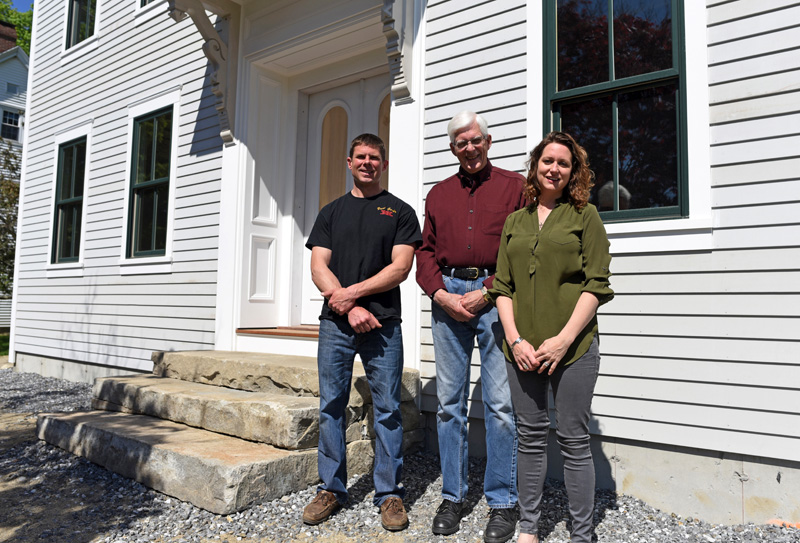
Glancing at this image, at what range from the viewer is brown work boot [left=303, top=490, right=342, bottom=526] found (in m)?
2.86

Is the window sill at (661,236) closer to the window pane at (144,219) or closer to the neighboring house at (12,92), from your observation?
the window pane at (144,219)

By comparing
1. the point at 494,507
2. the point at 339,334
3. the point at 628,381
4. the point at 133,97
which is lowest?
the point at 494,507

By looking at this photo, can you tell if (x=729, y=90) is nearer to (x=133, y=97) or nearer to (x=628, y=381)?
(x=628, y=381)

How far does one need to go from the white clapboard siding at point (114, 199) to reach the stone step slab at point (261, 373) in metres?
0.92

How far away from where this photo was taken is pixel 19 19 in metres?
28.6

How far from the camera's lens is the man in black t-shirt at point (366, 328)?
2.91 m

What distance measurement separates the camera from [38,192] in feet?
29.5

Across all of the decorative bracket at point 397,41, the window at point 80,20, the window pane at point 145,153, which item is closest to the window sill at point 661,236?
the decorative bracket at point 397,41

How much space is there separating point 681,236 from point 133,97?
6.59 metres

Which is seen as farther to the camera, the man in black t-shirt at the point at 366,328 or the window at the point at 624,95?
the window at the point at 624,95

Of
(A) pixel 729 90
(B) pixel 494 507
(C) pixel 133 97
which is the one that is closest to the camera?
(B) pixel 494 507

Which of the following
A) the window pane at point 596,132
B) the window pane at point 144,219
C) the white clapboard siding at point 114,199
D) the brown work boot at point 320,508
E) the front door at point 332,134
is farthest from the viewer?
the window pane at point 144,219

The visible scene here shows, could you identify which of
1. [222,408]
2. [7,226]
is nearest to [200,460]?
[222,408]

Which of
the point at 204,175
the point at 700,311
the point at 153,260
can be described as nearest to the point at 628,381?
the point at 700,311
